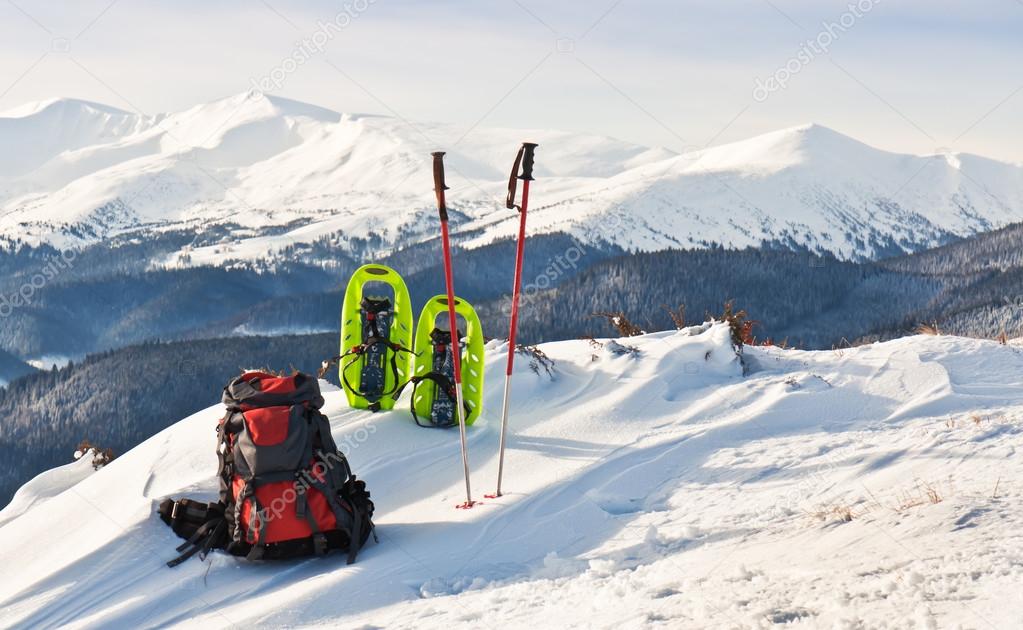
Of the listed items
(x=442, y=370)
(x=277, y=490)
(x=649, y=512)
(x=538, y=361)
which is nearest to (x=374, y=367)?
(x=442, y=370)

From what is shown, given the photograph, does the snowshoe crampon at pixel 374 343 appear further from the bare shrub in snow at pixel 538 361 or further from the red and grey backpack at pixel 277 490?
the red and grey backpack at pixel 277 490

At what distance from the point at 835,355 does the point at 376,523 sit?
17.5 ft

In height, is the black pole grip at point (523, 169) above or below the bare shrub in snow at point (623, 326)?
above

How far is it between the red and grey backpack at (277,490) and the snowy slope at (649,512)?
174mm

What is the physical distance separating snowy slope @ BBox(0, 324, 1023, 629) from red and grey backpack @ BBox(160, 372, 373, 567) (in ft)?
0.57

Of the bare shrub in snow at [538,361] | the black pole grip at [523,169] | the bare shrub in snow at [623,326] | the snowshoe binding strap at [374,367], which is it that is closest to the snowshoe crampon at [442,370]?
the snowshoe binding strap at [374,367]

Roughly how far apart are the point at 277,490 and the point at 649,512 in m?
2.76

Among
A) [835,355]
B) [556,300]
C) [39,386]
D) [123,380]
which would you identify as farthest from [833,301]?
[835,355]

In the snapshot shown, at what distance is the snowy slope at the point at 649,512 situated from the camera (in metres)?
4.91

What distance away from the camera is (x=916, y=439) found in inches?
285

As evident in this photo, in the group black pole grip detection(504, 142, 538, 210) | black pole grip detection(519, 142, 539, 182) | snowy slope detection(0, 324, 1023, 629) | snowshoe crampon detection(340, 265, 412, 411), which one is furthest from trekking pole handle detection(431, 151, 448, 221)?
snowy slope detection(0, 324, 1023, 629)

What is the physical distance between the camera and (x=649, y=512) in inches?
266

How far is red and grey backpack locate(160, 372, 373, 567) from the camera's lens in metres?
6.60

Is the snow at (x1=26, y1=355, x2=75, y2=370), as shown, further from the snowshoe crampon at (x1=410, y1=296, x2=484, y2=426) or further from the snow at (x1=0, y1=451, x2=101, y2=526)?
the snowshoe crampon at (x1=410, y1=296, x2=484, y2=426)
